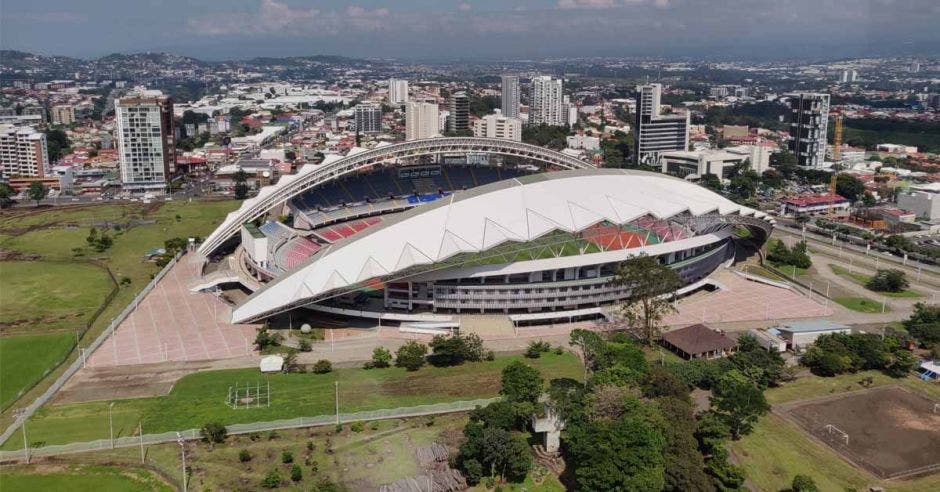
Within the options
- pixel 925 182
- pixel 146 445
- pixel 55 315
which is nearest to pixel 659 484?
pixel 146 445

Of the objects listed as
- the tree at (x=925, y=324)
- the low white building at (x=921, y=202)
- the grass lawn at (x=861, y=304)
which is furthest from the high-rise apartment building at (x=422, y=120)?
the tree at (x=925, y=324)

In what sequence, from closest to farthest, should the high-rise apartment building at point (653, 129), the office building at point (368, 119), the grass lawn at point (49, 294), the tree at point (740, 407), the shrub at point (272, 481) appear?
1. the shrub at point (272, 481)
2. the tree at point (740, 407)
3. the grass lawn at point (49, 294)
4. the high-rise apartment building at point (653, 129)
5. the office building at point (368, 119)

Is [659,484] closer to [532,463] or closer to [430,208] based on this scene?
[532,463]

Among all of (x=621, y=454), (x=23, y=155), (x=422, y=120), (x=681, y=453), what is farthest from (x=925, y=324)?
(x=422, y=120)

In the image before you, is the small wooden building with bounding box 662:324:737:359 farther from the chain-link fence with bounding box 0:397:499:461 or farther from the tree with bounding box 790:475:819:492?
the tree with bounding box 790:475:819:492

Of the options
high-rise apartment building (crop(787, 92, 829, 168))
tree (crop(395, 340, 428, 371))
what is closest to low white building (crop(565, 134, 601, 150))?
high-rise apartment building (crop(787, 92, 829, 168))

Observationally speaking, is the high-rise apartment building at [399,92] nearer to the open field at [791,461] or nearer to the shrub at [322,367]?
the shrub at [322,367]
